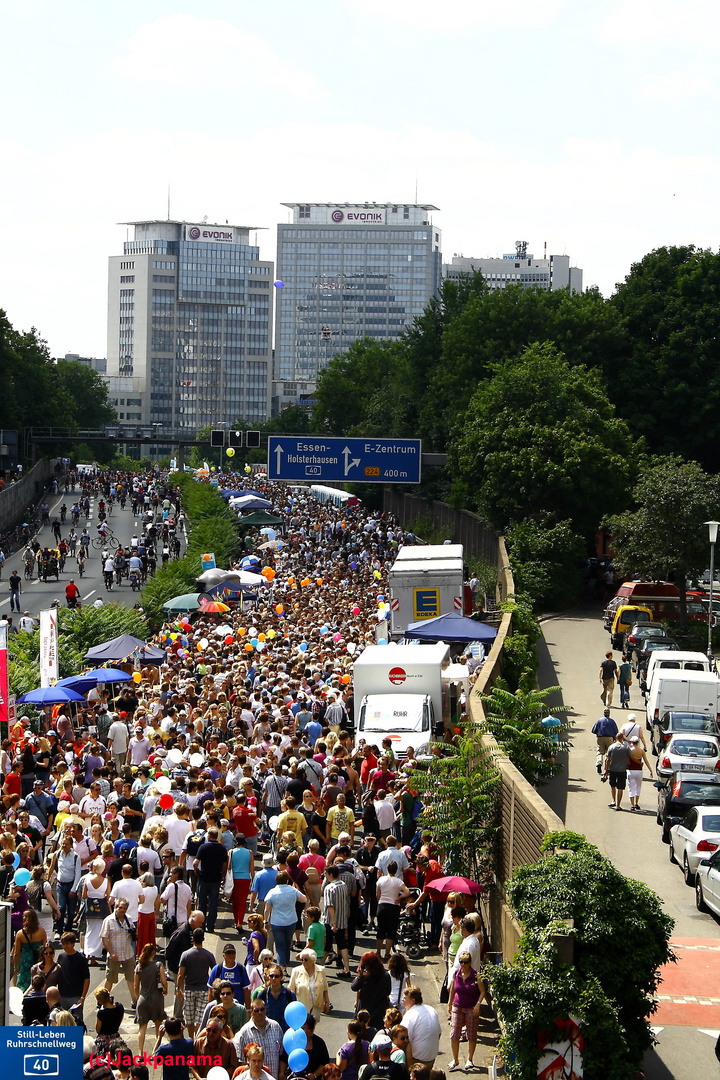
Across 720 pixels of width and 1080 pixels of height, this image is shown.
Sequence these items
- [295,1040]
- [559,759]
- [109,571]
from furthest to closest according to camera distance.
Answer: [109,571] < [559,759] < [295,1040]

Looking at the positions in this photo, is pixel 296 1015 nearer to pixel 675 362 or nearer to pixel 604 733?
pixel 604 733

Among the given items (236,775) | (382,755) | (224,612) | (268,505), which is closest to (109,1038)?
(236,775)

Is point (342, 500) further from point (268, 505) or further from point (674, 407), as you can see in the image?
point (674, 407)

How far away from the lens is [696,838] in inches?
682

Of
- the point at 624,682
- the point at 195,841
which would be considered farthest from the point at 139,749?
the point at 624,682

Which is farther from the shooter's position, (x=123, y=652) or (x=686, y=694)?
(x=123, y=652)

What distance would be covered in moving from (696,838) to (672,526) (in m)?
22.9

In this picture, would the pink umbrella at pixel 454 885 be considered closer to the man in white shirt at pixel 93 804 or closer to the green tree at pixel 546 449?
the man in white shirt at pixel 93 804

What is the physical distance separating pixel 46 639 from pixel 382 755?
8471mm

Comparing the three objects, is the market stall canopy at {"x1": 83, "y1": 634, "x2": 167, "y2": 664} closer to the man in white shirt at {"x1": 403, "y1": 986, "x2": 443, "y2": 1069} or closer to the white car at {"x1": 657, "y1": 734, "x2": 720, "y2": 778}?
the white car at {"x1": 657, "y1": 734, "x2": 720, "y2": 778}

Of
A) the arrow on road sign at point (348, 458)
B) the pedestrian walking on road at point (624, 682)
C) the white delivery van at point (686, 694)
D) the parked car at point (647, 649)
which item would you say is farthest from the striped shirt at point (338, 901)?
the arrow on road sign at point (348, 458)

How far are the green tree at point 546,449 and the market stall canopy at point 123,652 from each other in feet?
63.1

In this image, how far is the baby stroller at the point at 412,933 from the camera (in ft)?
49.6

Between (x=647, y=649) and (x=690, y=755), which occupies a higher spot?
(x=647, y=649)
